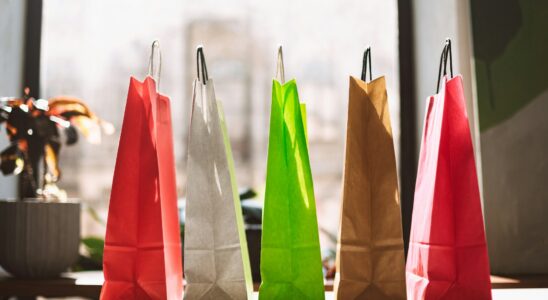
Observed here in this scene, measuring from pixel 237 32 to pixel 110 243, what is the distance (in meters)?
0.88

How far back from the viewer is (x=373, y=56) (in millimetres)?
1509

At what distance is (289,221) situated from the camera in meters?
0.80

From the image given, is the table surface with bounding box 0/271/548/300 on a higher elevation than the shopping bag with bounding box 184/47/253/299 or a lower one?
lower

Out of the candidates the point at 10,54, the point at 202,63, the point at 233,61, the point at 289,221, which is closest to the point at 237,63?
the point at 233,61

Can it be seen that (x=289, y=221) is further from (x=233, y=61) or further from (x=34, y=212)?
(x=233, y=61)

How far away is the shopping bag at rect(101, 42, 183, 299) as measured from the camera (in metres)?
0.76

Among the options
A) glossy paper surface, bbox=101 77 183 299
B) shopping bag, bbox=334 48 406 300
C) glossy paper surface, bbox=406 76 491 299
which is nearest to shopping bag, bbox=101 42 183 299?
glossy paper surface, bbox=101 77 183 299

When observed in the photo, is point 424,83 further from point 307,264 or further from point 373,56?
point 307,264

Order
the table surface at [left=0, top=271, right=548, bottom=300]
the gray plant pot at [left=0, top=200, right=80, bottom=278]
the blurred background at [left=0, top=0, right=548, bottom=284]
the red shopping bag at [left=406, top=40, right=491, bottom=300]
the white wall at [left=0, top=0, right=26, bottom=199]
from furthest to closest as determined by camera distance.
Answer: the blurred background at [left=0, top=0, right=548, bottom=284] → the white wall at [left=0, top=0, right=26, bottom=199] → the gray plant pot at [left=0, top=200, right=80, bottom=278] → the table surface at [left=0, top=271, right=548, bottom=300] → the red shopping bag at [left=406, top=40, right=491, bottom=300]

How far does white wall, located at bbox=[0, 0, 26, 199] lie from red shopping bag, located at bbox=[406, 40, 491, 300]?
0.99 m

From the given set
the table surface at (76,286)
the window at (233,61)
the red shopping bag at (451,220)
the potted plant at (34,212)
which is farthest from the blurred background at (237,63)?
the red shopping bag at (451,220)

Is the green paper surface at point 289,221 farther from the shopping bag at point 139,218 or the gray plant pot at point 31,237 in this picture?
the gray plant pot at point 31,237

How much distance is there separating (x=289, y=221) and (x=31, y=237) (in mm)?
596

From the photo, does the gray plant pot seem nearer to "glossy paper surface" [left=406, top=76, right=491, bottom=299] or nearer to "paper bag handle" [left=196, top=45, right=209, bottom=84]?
"paper bag handle" [left=196, top=45, right=209, bottom=84]
